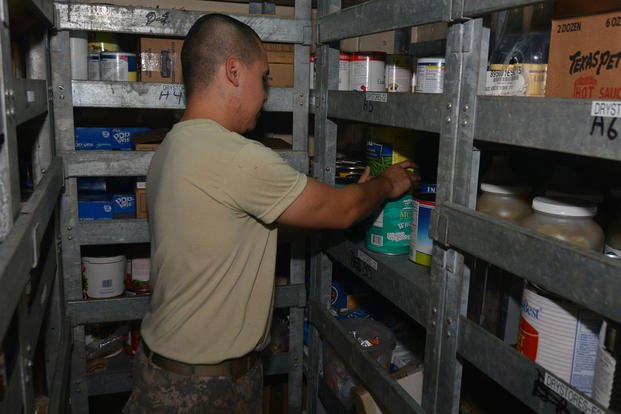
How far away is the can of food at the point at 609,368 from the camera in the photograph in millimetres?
898

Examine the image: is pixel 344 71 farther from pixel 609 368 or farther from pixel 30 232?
pixel 609 368

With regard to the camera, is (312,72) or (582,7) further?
(312,72)

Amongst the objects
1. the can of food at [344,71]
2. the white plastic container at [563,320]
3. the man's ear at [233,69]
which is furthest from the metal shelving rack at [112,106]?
the white plastic container at [563,320]

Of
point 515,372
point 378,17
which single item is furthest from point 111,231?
point 515,372

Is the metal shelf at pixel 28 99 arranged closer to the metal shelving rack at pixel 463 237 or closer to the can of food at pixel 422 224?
the metal shelving rack at pixel 463 237

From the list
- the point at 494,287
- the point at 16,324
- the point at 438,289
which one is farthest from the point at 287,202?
the point at 16,324

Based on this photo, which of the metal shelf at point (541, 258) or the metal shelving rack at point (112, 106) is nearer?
the metal shelf at point (541, 258)

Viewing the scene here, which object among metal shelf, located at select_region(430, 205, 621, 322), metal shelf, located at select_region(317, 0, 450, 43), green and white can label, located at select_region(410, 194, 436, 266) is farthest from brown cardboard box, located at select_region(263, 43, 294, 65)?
metal shelf, located at select_region(430, 205, 621, 322)

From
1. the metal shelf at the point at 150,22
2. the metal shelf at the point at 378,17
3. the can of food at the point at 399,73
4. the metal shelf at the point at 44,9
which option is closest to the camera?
the metal shelf at the point at 378,17

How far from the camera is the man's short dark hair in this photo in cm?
158

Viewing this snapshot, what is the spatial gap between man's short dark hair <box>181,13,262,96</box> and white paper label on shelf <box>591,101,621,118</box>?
3.34 feet

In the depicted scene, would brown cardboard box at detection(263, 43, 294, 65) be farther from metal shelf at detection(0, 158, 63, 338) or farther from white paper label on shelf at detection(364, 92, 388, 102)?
metal shelf at detection(0, 158, 63, 338)

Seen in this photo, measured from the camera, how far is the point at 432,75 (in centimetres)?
139

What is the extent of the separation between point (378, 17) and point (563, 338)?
2.86 feet
